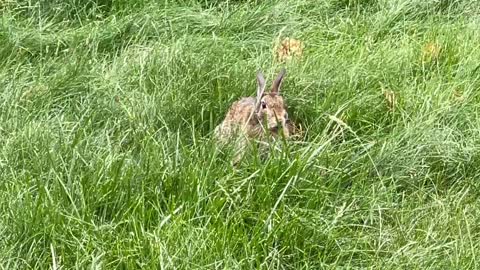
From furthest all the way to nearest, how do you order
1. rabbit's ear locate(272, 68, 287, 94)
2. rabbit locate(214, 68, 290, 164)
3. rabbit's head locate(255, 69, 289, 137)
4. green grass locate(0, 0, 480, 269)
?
1. rabbit's ear locate(272, 68, 287, 94)
2. rabbit's head locate(255, 69, 289, 137)
3. rabbit locate(214, 68, 290, 164)
4. green grass locate(0, 0, 480, 269)

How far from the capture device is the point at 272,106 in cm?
348

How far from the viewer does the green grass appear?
2.79 m

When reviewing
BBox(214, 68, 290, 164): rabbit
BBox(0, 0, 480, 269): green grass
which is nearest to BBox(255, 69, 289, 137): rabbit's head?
BBox(214, 68, 290, 164): rabbit

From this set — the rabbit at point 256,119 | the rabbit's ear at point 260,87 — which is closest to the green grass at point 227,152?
the rabbit at point 256,119

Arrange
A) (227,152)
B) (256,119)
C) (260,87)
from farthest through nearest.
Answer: (260,87) < (256,119) < (227,152)

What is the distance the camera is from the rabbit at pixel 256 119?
3.25 metres

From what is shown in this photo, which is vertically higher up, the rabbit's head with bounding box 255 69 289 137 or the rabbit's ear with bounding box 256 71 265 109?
the rabbit's ear with bounding box 256 71 265 109

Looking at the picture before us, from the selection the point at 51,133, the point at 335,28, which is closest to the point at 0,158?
the point at 51,133

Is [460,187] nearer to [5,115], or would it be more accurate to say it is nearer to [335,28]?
[335,28]

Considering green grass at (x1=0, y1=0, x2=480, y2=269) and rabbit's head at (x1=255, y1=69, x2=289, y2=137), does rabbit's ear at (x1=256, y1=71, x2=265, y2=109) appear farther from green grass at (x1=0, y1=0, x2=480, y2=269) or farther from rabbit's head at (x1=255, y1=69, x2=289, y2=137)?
green grass at (x1=0, y1=0, x2=480, y2=269)

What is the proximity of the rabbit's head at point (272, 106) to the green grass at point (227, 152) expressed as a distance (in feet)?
0.41

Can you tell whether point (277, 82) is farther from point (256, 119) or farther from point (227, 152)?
point (227, 152)

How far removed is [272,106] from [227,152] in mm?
387

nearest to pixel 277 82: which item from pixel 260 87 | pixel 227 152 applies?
pixel 260 87
